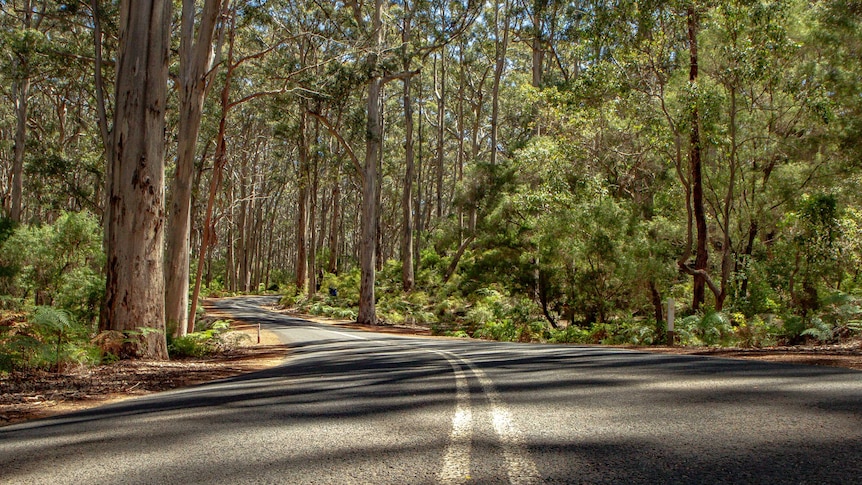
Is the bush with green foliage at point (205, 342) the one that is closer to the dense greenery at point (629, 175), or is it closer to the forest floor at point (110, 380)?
the dense greenery at point (629, 175)

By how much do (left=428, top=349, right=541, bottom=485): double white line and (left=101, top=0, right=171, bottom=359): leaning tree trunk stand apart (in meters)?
7.19

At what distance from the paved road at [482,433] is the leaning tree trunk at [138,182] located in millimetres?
4187

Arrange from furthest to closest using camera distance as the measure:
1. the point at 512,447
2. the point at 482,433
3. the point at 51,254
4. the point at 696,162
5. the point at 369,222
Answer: the point at 369,222
the point at 51,254
the point at 696,162
the point at 482,433
the point at 512,447

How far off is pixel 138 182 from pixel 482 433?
880 centimetres

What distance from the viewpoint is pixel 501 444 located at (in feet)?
12.5

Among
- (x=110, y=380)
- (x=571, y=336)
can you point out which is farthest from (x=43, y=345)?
(x=571, y=336)

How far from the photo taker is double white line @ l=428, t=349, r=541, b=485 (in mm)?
3164

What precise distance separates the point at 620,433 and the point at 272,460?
2.27 metres

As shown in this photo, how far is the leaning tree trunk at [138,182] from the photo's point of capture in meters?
10.6

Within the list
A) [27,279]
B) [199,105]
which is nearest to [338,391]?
[199,105]

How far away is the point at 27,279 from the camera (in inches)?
763

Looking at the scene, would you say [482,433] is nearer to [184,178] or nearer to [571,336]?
[184,178]

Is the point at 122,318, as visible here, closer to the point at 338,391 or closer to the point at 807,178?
the point at 338,391

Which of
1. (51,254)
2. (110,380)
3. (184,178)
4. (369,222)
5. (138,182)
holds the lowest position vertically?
(110,380)
